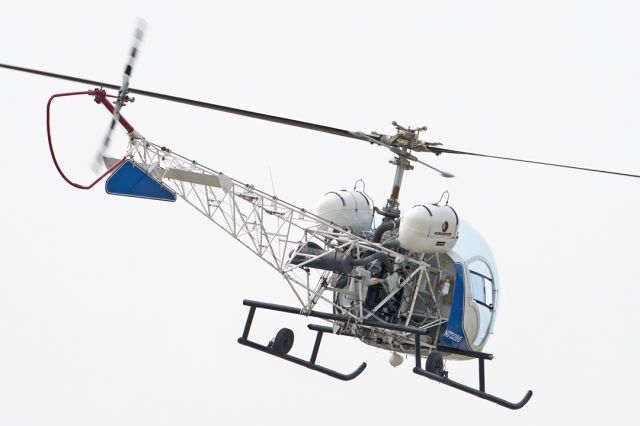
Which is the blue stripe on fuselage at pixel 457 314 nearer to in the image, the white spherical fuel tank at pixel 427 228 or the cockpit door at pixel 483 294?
the cockpit door at pixel 483 294

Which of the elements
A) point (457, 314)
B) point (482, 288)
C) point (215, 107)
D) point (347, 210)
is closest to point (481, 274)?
point (482, 288)

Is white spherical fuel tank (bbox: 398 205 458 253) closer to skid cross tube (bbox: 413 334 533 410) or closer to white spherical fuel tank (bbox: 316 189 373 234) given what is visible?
white spherical fuel tank (bbox: 316 189 373 234)

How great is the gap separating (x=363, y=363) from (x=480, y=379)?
5.30ft

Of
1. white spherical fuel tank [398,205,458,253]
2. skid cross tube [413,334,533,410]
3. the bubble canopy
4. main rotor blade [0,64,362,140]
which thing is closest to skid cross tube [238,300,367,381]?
skid cross tube [413,334,533,410]

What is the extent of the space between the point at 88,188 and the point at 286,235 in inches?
89.7

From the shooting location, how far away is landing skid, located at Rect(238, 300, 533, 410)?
1714cm

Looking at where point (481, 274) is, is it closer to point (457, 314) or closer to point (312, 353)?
point (457, 314)

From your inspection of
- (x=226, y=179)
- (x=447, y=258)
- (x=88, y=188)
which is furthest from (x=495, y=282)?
(x=88, y=188)

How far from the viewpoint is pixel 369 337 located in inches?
704

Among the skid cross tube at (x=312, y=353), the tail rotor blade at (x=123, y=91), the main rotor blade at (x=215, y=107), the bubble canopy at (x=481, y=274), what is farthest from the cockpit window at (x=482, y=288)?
the tail rotor blade at (x=123, y=91)

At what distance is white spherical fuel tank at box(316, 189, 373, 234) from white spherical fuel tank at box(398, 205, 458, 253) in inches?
30.7

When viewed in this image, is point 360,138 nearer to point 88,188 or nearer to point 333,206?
point 333,206

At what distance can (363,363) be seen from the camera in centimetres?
1852

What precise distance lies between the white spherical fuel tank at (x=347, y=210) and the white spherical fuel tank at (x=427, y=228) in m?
0.78
